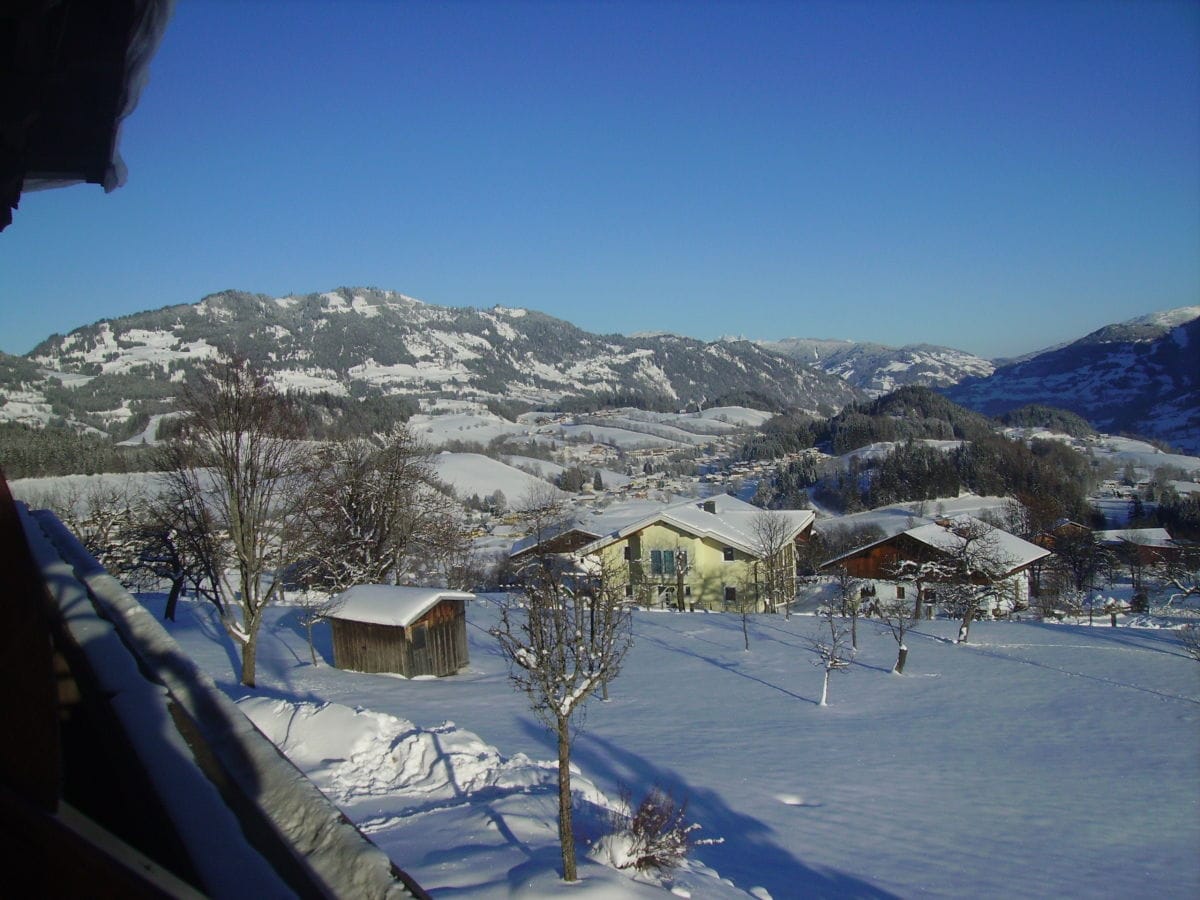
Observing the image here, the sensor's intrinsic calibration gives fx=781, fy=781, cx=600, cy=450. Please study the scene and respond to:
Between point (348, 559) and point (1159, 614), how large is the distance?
1483 inches

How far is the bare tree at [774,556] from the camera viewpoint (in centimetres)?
3647

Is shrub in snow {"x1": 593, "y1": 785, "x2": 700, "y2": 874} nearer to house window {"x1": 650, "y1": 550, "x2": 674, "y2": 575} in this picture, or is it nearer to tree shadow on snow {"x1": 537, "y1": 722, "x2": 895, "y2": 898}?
tree shadow on snow {"x1": 537, "y1": 722, "x2": 895, "y2": 898}

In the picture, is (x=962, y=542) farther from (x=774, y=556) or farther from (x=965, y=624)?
(x=965, y=624)

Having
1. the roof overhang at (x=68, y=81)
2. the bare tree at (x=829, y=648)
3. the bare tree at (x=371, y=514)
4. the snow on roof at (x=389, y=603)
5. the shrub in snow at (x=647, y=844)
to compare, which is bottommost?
the bare tree at (x=829, y=648)

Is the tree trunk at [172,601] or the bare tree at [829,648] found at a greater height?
the tree trunk at [172,601]

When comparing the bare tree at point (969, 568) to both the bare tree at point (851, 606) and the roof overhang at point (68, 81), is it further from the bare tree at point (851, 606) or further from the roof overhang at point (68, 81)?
the roof overhang at point (68, 81)

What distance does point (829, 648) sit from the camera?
2466 cm

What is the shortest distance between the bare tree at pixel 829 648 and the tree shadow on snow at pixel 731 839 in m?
5.99

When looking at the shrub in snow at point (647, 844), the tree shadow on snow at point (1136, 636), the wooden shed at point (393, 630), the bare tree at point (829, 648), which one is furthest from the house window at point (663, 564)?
the shrub in snow at point (647, 844)

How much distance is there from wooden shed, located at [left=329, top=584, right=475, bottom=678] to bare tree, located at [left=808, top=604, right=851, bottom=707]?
958cm

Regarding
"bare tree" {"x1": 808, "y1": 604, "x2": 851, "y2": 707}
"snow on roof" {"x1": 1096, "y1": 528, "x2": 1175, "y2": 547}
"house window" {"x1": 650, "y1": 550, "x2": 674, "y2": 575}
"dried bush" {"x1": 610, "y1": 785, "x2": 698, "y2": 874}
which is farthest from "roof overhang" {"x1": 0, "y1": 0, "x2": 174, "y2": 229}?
"snow on roof" {"x1": 1096, "y1": 528, "x2": 1175, "y2": 547}

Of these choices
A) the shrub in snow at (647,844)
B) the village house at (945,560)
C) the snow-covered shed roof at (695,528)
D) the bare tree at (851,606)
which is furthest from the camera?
the snow-covered shed roof at (695,528)

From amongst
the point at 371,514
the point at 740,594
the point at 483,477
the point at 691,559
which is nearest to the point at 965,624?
the point at 740,594

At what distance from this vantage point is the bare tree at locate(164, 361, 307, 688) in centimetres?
1424
